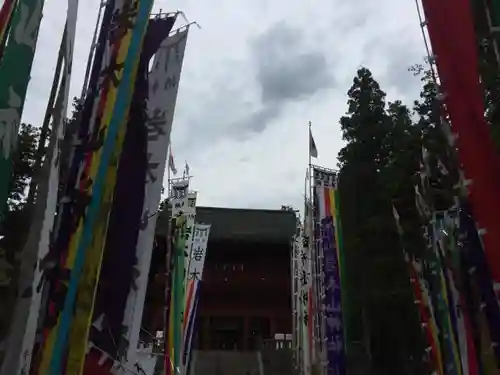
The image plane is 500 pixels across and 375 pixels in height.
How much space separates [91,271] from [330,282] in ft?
27.7

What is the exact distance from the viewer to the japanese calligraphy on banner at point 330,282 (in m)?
12.8

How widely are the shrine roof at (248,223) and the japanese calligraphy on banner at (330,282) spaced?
1237 cm

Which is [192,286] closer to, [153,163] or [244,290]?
[153,163]

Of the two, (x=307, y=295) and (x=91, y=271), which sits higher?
(x=307, y=295)

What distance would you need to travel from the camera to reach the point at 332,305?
43.1ft

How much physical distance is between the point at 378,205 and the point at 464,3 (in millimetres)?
11642

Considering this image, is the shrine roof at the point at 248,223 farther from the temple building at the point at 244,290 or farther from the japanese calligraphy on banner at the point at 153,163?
the japanese calligraphy on banner at the point at 153,163

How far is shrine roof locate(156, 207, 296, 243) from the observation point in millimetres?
27078

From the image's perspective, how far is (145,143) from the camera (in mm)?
6828

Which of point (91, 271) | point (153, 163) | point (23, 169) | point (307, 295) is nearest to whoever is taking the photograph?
point (91, 271)

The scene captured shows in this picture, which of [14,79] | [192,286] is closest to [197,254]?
[192,286]

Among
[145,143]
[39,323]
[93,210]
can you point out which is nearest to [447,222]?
[145,143]

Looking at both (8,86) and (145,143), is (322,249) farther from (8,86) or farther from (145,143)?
(8,86)

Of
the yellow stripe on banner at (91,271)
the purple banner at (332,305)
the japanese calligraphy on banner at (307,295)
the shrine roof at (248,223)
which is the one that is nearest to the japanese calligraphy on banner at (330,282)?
the purple banner at (332,305)
